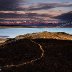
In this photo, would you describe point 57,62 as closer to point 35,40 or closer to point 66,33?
point 35,40

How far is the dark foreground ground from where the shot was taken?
26547 millimetres

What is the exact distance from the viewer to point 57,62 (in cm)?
2745

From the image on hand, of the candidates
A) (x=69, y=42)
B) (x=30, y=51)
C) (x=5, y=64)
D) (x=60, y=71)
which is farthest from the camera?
(x=69, y=42)

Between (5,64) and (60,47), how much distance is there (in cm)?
730

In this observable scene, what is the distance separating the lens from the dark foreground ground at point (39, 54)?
87.1 ft

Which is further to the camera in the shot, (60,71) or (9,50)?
(9,50)

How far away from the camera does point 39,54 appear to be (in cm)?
2934

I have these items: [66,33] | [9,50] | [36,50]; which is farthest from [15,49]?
[66,33]

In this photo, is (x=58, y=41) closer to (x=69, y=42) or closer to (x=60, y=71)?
(x=69, y=42)

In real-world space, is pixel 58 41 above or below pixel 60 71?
above

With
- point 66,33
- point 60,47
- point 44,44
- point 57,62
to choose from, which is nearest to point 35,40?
point 44,44

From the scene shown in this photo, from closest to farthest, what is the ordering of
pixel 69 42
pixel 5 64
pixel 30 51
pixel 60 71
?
pixel 60 71 < pixel 5 64 < pixel 30 51 < pixel 69 42

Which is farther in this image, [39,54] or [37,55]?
[39,54]

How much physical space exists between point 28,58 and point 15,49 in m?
3.20
